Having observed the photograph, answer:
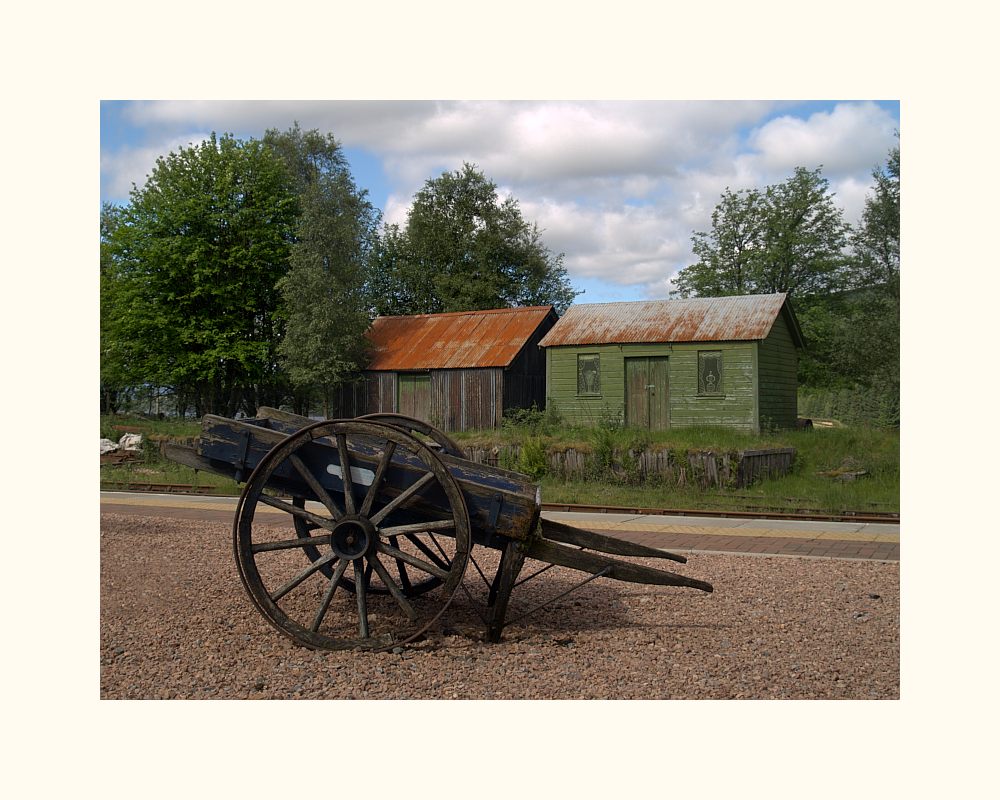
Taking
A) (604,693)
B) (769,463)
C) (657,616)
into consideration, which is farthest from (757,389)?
(604,693)

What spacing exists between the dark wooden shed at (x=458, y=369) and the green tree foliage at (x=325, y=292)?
972 mm

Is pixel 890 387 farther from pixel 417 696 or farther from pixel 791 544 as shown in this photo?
pixel 417 696

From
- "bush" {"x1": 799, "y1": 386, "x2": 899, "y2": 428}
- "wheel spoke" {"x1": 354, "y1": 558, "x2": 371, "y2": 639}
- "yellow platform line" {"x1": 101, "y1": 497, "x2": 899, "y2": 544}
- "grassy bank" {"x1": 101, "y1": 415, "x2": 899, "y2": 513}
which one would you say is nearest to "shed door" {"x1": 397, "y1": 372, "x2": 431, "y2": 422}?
"grassy bank" {"x1": 101, "y1": 415, "x2": 899, "y2": 513}

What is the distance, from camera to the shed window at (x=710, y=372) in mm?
22281

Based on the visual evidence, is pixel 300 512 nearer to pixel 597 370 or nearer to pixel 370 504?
pixel 370 504

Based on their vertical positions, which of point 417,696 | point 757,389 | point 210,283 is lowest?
point 417,696

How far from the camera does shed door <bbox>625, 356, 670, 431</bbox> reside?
75.4ft

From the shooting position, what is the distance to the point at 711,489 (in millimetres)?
16109

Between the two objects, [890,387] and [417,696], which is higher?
[890,387]

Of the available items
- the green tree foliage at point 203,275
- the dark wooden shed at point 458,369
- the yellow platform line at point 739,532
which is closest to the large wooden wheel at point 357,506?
the yellow platform line at point 739,532

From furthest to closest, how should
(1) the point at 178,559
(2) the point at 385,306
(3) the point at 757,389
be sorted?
(2) the point at 385,306, (3) the point at 757,389, (1) the point at 178,559

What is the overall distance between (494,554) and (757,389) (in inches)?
535

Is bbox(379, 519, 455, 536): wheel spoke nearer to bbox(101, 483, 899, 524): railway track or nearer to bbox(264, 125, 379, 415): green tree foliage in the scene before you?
bbox(101, 483, 899, 524): railway track

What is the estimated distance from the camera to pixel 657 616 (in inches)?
285
